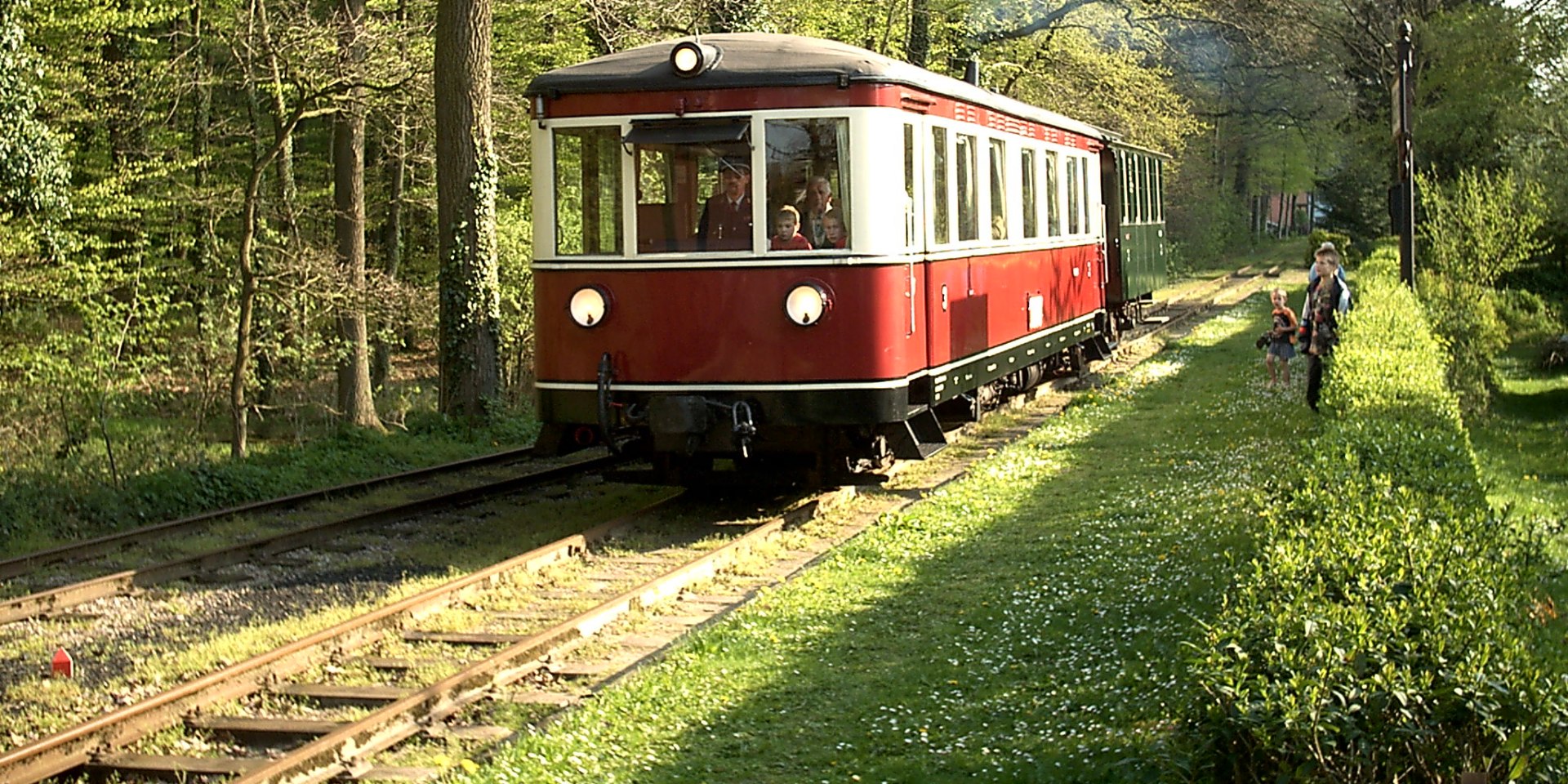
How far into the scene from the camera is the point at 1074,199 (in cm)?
2019

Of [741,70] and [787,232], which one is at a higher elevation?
[741,70]

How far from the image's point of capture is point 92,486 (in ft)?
43.2

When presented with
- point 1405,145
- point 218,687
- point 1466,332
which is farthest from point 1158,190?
point 218,687

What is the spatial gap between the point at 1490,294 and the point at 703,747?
20335 mm

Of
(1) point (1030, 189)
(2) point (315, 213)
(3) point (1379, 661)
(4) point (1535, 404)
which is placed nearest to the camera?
(3) point (1379, 661)

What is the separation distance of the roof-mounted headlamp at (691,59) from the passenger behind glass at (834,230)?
1306 millimetres

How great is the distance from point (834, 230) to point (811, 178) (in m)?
0.39

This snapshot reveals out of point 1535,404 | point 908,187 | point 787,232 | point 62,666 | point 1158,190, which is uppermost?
point 1158,190

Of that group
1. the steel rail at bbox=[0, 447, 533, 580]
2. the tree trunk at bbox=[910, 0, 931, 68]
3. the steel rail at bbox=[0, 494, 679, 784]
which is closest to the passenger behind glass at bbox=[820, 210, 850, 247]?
the steel rail at bbox=[0, 494, 679, 784]

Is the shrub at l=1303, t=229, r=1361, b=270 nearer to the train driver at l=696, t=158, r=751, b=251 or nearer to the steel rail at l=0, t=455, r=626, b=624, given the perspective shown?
the steel rail at l=0, t=455, r=626, b=624

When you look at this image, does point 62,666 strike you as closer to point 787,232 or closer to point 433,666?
point 433,666

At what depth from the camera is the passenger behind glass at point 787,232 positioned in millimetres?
11711

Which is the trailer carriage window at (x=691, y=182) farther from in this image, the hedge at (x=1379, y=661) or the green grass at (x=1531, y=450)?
the hedge at (x=1379, y=661)

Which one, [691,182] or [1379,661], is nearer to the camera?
[1379,661]
